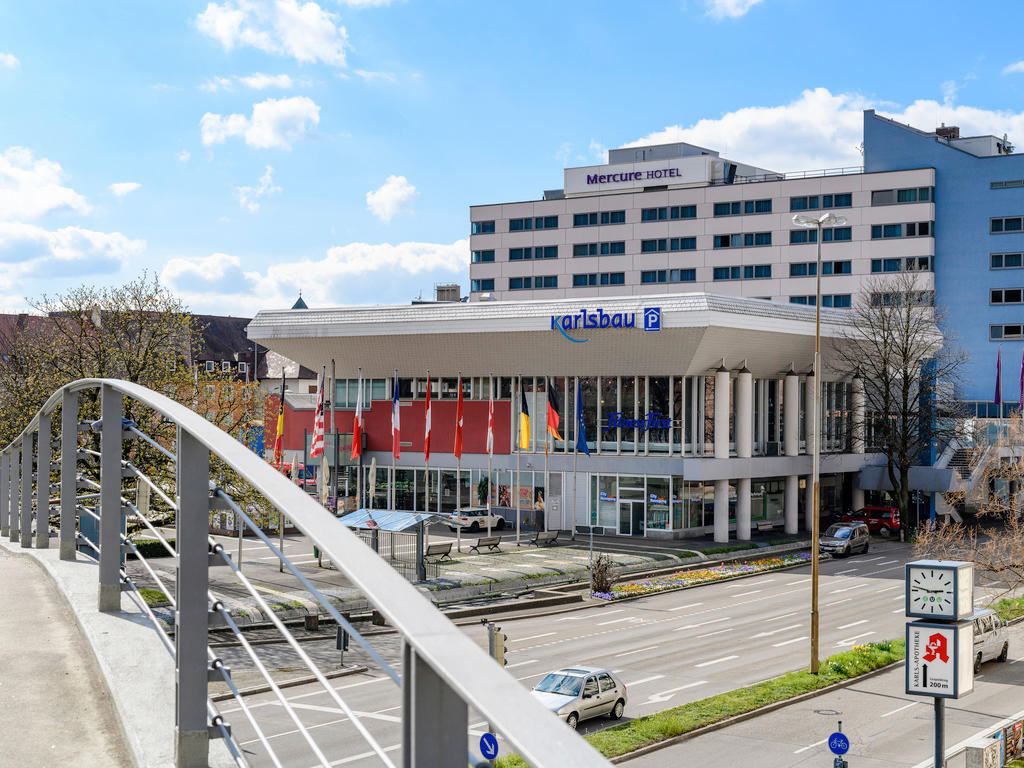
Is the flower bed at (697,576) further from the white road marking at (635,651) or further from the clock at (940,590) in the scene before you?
the clock at (940,590)

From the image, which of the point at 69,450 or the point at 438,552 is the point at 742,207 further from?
the point at 69,450

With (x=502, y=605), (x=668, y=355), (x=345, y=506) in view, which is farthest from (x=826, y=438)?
(x=502, y=605)

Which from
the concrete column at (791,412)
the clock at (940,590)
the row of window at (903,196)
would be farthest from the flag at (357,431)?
the clock at (940,590)

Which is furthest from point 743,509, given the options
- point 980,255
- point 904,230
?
point 980,255


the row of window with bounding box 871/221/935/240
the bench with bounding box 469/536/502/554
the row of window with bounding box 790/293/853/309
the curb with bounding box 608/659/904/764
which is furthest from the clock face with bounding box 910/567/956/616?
the row of window with bounding box 871/221/935/240

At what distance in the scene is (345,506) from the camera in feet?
195

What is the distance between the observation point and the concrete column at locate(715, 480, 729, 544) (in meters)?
54.1

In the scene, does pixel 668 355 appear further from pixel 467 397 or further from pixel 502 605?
pixel 502 605

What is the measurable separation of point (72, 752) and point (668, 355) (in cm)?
4906

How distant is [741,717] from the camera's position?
78.4 ft

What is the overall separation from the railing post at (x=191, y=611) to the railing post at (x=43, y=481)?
5954 millimetres

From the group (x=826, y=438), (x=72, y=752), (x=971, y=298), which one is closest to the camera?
(x=72, y=752)

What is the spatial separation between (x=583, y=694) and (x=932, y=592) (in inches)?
297

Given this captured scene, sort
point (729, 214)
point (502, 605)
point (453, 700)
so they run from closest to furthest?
point (453, 700)
point (502, 605)
point (729, 214)
